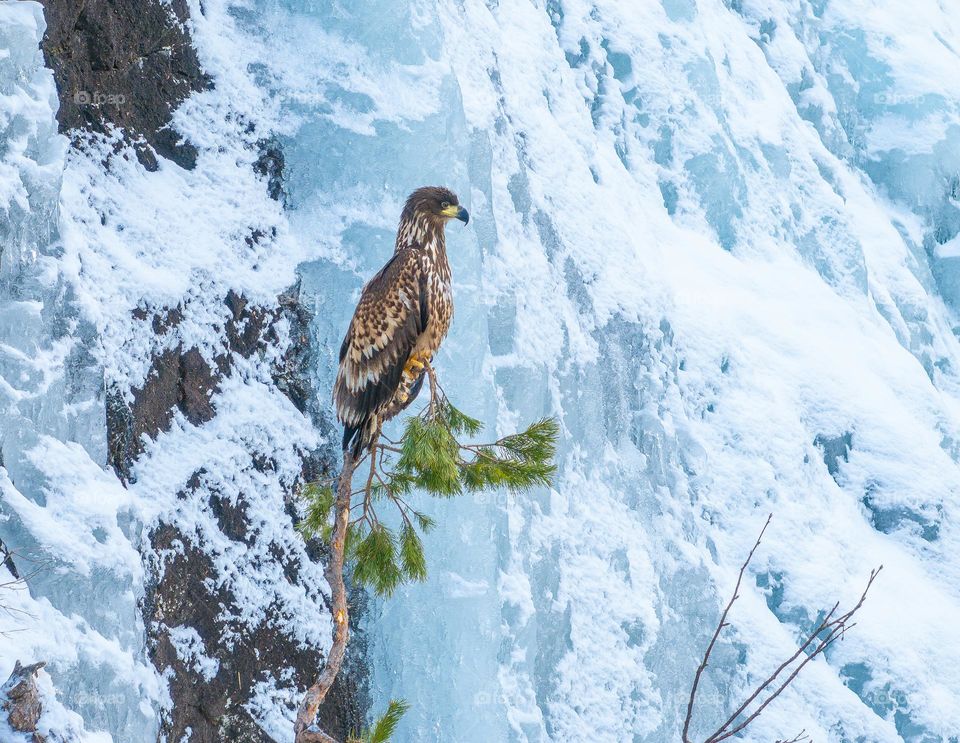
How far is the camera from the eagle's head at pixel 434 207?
6406 mm

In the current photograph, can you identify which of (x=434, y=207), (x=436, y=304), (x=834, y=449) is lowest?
(x=834, y=449)

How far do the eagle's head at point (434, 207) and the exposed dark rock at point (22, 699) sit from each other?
2.70 metres

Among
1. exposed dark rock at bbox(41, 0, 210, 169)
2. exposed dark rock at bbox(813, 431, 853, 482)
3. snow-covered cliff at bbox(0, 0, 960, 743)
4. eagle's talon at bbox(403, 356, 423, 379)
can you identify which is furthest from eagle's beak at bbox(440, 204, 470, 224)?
exposed dark rock at bbox(813, 431, 853, 482)

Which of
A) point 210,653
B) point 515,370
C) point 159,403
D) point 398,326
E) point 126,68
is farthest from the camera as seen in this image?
point 515,370

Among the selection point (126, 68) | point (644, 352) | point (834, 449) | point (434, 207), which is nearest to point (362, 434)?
point (434, 207)

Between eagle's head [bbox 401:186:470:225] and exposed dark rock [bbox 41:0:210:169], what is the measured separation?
3232mm

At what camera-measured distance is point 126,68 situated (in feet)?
29.9

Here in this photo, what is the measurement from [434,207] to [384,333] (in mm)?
700

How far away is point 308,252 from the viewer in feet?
31.8

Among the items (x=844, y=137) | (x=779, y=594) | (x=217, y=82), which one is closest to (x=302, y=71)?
(x=217, y=82)

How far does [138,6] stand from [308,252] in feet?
6.97

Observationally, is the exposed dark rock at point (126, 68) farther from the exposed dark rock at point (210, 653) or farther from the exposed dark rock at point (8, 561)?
the exposed dark rock at point (8, 561)

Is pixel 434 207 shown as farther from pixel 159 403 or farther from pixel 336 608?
pixel 159 403

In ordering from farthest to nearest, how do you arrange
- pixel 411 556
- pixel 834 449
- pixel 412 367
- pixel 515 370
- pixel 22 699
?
pixel 834 449 < pixel 515 370 < pixel 412 367 < pixel 411 556 < pixel 22 699
